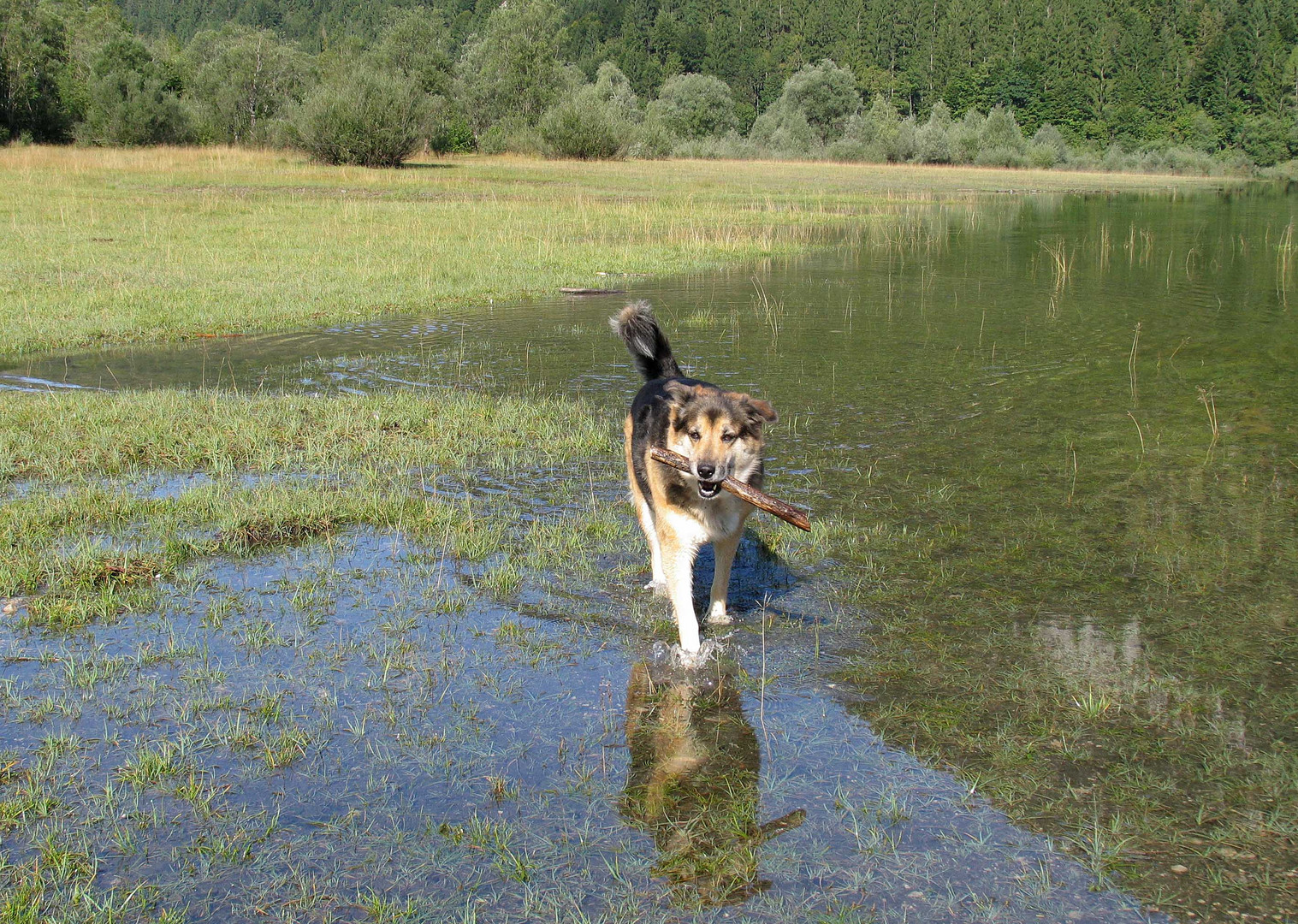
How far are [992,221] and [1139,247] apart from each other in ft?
24.5

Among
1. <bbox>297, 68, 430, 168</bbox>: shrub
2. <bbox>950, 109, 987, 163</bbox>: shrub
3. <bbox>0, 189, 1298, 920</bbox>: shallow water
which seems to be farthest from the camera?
<bbox>950, 109, 987, 163</bbox>: shrub

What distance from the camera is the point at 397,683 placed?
509cm

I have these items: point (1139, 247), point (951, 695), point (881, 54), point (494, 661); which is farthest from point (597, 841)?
point (881, 54)

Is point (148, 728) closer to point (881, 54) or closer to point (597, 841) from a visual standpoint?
point (597, 841)

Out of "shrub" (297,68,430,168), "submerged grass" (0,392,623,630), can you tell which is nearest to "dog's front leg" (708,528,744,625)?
"submerged grass" (0,392,623,630)

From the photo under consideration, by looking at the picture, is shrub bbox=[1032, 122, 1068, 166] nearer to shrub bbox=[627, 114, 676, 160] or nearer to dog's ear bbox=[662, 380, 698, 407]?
shrub bbox=[627, 114, 676, 160]

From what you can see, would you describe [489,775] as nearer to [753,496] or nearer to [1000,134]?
[753,496]

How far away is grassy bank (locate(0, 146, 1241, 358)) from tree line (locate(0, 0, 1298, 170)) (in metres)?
8.32

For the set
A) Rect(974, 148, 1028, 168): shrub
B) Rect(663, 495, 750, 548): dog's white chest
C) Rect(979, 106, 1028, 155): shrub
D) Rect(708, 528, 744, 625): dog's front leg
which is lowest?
Rect(708, 528, 744, 625): dog's front leg

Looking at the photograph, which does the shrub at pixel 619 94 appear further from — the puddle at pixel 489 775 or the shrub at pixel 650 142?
the puddle at pixel 489 775

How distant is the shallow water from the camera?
4.17 metres

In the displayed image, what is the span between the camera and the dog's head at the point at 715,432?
17.0 ft

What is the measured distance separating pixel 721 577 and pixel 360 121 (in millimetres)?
38713

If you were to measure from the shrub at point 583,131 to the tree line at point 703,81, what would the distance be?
0.36 ft
